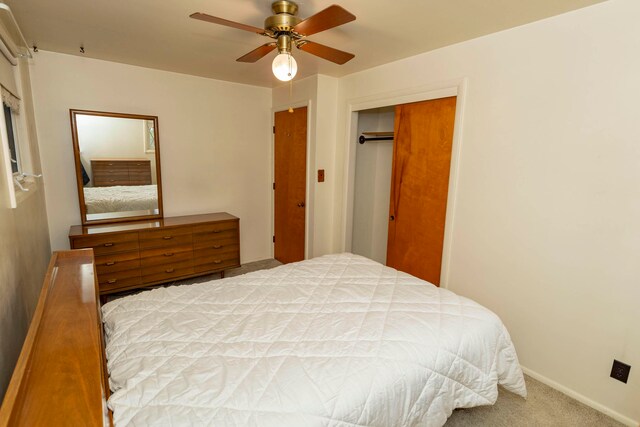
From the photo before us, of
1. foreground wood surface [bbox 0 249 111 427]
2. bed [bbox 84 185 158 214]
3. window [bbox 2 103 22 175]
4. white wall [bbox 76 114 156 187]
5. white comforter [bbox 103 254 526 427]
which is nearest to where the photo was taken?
foreground wood surface [bbox 0 249 111 427]

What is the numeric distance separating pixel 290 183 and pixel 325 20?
2.53 meters

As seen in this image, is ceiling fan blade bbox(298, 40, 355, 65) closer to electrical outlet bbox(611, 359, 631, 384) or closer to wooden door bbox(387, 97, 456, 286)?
wooden door bbox(387, 97, 456, 286)

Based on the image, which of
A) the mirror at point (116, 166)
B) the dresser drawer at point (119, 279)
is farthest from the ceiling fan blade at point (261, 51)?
the dresser drawer at point (119, 279)

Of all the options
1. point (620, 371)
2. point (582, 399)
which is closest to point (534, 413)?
point (582, 399)

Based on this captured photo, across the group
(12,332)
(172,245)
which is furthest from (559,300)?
(172,245)

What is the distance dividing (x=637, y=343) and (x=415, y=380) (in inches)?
55.7

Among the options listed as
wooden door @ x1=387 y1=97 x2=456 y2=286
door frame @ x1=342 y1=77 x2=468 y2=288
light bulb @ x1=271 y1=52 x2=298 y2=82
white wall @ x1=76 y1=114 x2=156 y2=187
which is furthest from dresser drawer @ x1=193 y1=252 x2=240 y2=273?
light bulb @ x1=271 y1=52 x2=298 y2=82

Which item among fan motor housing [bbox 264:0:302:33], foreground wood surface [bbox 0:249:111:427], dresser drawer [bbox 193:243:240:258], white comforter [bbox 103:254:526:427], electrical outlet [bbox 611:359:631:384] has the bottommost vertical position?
electrical outlet [bbox 611:359:631:384]

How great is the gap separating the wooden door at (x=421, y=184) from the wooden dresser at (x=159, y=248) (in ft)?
6.01

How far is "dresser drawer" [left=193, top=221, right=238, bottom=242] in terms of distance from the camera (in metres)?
3.46

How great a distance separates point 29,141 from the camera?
262 centimetres

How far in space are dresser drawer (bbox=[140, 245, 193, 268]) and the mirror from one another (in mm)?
483

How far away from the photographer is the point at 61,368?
3.11 feet

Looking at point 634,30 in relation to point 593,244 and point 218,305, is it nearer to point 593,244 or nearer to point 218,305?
point 593,244
